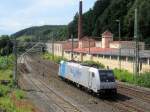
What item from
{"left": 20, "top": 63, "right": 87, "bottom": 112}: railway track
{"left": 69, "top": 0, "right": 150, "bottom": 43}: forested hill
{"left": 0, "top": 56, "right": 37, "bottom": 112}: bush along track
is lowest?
{"left": 20, "top": 63, "right": 87, "bottom": 112}: railway track

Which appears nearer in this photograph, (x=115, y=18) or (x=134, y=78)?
(x=134, y=78)

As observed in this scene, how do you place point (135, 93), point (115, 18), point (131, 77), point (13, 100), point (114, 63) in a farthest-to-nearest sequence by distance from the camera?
point (115, 18), point (114, 63), point (131, 77), point (135, 93), point (13, 100)

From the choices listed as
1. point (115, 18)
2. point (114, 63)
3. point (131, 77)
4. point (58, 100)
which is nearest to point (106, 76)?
point (58, 100)

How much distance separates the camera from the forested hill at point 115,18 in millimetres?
107750

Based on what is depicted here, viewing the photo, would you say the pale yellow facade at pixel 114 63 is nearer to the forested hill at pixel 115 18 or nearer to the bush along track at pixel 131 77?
the bush along track at pixel 131 77

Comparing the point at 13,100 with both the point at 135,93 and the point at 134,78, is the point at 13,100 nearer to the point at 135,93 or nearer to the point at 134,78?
the point at 135,93

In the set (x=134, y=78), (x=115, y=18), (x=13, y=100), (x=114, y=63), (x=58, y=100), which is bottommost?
(x=58, y=100)

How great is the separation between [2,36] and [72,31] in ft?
197

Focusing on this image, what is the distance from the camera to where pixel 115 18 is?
129000 millimetres

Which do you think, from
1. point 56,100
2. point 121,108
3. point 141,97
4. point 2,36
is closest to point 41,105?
point 56,100

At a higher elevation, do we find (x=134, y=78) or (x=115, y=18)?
(x=115, y=18)

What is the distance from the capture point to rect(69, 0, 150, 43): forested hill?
10775 centimetres

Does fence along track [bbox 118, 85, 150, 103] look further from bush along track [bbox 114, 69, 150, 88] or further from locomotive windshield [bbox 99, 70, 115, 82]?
locomotive windshield [bbox 99, 70, 115, 82]

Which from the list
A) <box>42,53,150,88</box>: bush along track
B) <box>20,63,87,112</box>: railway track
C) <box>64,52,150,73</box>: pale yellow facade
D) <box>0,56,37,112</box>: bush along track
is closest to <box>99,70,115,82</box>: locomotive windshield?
<box>20,63,87,112</box>: railway track
